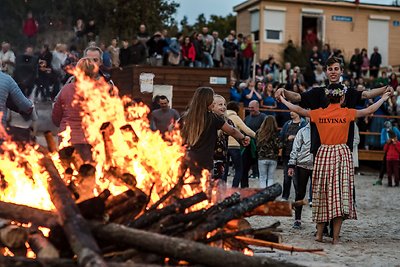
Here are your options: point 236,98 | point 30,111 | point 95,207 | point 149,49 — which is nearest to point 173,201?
point 95,207

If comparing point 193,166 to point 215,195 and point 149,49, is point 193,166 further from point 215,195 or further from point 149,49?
point 149,49

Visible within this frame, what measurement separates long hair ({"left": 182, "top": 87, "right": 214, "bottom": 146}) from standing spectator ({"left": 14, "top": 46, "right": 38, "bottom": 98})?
549 inches

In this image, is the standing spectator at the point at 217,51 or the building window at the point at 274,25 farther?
the building window at the point at 274,25

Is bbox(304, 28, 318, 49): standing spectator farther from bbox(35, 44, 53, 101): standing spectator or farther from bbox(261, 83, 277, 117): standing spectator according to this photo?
bbox(35, 44, 53, 101): standing spectator

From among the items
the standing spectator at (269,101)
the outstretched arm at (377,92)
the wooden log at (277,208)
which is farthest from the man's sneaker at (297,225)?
the standing spectator at (269,101)

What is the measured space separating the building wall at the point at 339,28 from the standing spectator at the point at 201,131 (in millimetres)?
30559

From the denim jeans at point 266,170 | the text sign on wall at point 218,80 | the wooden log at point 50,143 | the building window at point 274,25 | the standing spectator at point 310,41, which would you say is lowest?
the denim jeans at point 266,170

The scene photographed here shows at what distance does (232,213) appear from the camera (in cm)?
610

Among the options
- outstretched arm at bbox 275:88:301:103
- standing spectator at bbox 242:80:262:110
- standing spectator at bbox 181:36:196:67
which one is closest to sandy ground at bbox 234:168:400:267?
outstretched arm at bbox 275:88:301:103

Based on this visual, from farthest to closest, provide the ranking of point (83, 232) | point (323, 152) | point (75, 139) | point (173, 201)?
point (323, 152), point (75, 139), point (173, 201), point (83, 232)

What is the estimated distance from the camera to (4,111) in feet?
25.9

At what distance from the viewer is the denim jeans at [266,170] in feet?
44.9

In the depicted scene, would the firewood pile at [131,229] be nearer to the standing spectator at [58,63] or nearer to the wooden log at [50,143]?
the wooden log at [50,143]

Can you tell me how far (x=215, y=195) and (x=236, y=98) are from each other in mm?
14950
